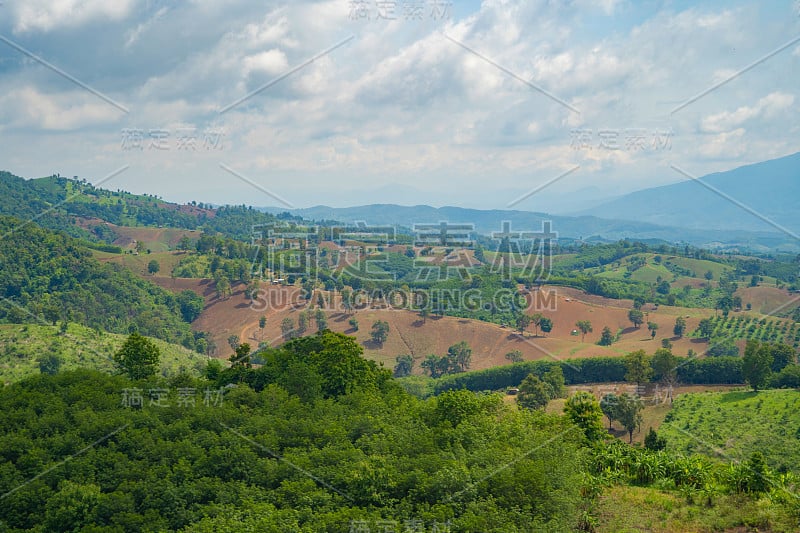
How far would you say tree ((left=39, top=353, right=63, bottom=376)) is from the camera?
65.3m

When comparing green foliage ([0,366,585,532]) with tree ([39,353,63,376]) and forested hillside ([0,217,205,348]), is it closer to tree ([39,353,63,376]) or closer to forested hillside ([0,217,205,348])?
tree ([39,353,63,376])

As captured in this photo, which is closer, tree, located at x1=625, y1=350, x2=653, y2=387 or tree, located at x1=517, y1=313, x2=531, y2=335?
tree, located at x1=625, y1=350, x2=653, y2=387

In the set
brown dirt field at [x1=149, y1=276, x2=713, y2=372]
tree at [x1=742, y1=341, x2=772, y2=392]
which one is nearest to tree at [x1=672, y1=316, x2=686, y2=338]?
brown dirt field at [x1=149, y1=276, x2=713, y2=372]

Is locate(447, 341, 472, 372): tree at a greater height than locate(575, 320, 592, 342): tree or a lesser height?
lesser

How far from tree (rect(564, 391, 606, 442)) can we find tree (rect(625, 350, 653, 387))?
42.1 m

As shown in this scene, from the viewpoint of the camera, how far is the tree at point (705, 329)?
10194 cm

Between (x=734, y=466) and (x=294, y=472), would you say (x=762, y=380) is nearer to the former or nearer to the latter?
(x=734, y=466)

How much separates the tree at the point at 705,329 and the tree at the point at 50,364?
3747 inches

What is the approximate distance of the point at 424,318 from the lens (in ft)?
377

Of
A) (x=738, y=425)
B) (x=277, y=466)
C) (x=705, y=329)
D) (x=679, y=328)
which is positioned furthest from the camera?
(x=679, y=328)

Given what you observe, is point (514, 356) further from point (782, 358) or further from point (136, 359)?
point (136, 359)

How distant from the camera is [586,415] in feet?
105

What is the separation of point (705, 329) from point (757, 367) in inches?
1650

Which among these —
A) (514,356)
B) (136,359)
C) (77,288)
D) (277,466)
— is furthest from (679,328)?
(77,288)
